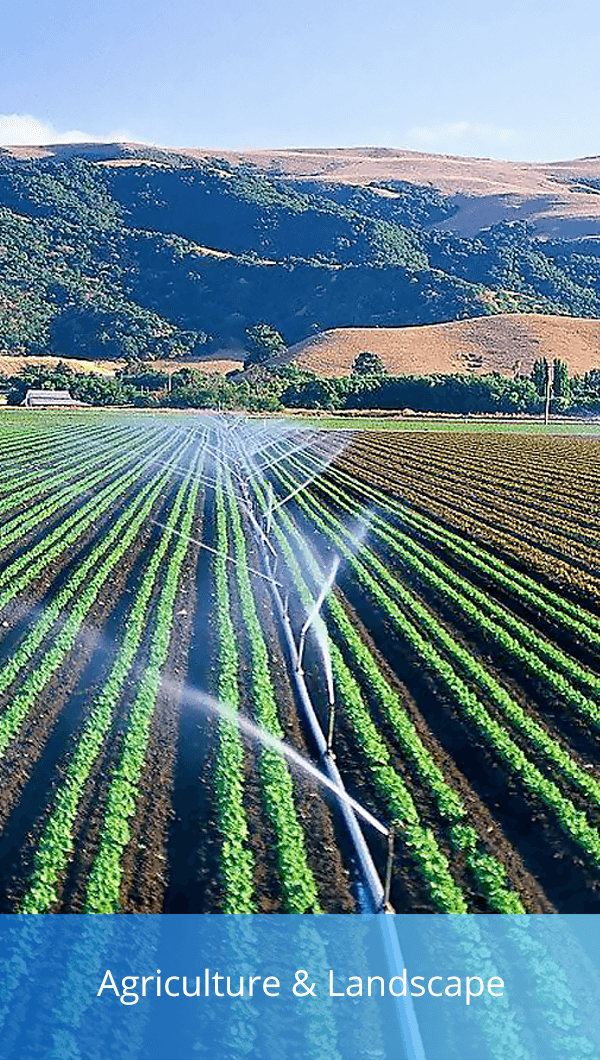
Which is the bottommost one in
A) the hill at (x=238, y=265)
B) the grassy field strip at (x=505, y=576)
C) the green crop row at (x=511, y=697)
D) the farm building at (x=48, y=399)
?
the green crop row at (x=511, y=697)

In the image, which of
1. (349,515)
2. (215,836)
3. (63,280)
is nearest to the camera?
(215,836)

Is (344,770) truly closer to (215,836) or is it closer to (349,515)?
(215,836)

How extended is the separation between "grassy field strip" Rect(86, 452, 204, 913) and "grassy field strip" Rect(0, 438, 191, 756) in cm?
118

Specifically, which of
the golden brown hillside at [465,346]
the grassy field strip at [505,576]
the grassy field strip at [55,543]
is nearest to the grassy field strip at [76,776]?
the grassy field strip at [55,543]

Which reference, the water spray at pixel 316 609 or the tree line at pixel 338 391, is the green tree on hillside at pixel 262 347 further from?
the water spray at pixel 316 609

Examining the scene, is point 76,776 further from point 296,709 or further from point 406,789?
point 406,789

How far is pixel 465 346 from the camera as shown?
343ft

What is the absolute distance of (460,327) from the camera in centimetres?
11100

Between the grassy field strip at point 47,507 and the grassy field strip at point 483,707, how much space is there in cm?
774

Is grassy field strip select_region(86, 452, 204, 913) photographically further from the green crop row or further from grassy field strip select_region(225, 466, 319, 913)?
the green crop row

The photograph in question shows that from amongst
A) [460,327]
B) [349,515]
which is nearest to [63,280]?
[460,327]

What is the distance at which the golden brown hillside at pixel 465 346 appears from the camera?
9912 centimetres

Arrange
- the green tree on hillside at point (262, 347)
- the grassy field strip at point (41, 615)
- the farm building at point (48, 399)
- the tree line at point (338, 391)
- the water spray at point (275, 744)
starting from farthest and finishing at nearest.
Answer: the green tree on hillside at point (262, 347), the farm building at point (48, 399), the tree line at point (338, 391), the grassy field strip at point (41, 615), the water spray at point (275, 744)

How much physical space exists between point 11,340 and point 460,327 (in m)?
53.2
